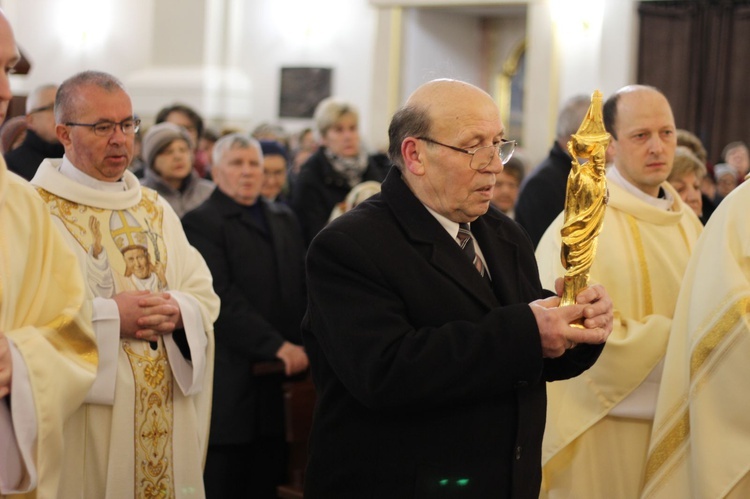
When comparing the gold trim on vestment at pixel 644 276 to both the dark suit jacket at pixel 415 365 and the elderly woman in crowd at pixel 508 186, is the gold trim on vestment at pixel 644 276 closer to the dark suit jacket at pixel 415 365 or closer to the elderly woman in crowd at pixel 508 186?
the dark suit jacket at pixel 415 365

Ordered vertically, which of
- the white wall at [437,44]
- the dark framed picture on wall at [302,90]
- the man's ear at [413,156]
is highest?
the white wall at [437,44]

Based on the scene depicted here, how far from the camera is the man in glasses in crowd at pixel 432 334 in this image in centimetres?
292

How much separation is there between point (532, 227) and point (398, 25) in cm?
852

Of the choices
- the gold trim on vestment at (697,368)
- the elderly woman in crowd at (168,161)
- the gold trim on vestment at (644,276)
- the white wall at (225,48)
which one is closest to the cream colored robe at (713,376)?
the gold trim on vestment at (697,368)

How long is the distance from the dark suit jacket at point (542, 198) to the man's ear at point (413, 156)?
2.74m

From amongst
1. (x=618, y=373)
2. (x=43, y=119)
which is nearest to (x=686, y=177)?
(x=618, y=373)

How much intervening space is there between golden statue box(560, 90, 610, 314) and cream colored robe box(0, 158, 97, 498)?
4.46 feet

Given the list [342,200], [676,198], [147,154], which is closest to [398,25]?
[342,200]

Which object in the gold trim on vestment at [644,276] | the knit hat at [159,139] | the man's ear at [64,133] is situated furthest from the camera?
the knit hat at [159,139]

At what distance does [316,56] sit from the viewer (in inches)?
617

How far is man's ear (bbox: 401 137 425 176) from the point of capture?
3.13 meters

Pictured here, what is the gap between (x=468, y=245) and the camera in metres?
3.26

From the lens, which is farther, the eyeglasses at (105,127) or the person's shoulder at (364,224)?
the eyeglasses at (105,127)

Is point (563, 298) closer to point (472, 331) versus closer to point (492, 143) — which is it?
point (472, 331)
